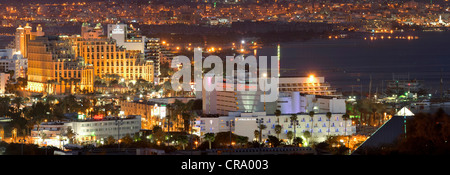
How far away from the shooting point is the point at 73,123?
2869cm

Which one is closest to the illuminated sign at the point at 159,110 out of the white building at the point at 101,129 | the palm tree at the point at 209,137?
the white building at the point at 101,129

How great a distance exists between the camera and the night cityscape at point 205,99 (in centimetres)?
2244

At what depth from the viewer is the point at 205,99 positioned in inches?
1299

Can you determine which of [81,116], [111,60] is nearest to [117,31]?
[111,60]

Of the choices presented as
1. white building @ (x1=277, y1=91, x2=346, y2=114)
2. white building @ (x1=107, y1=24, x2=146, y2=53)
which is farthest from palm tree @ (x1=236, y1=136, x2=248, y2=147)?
white building @ (x1=107, y1=24, x2=146, y2=53)

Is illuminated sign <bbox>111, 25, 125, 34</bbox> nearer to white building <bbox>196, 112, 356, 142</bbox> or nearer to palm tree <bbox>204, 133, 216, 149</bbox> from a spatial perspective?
white building <bbox>196, 112, 356, 142</bbox>

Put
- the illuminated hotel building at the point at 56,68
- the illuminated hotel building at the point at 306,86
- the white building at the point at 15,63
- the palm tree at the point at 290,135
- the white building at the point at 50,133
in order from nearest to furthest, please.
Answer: the palm tree at the point at 290,135 < the white building at the point at 50,133 < the illuminated hotel building at the point at 306,86 < the illuminated hotel building at the point at 56,68 < the white building at the point at 15,63

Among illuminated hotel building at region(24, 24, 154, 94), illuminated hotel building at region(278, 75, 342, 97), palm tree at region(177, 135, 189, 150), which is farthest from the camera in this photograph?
illuminated hotel building at region(24, 24, 154, 94)

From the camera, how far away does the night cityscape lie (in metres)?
22.4

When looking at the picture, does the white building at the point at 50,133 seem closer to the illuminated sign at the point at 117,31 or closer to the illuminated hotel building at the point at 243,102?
the illuminated hotel building at the point at 243,102

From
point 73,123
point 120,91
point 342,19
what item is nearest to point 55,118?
point 73,123

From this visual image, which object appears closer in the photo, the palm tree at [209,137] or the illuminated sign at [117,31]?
the palm tree at [209,137]

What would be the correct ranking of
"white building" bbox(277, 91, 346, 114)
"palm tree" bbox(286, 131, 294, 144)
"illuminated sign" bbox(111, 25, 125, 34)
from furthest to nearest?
"illuminated sign" bbox(111, 25, 125, 34) → "white building" bbox(277, 91, 346, 114) → "palm tree" bbox(286, 131, 294, 144)

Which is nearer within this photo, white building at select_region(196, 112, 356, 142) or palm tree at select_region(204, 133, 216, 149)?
palm tree at select_region(204, 133, 216, 149)
